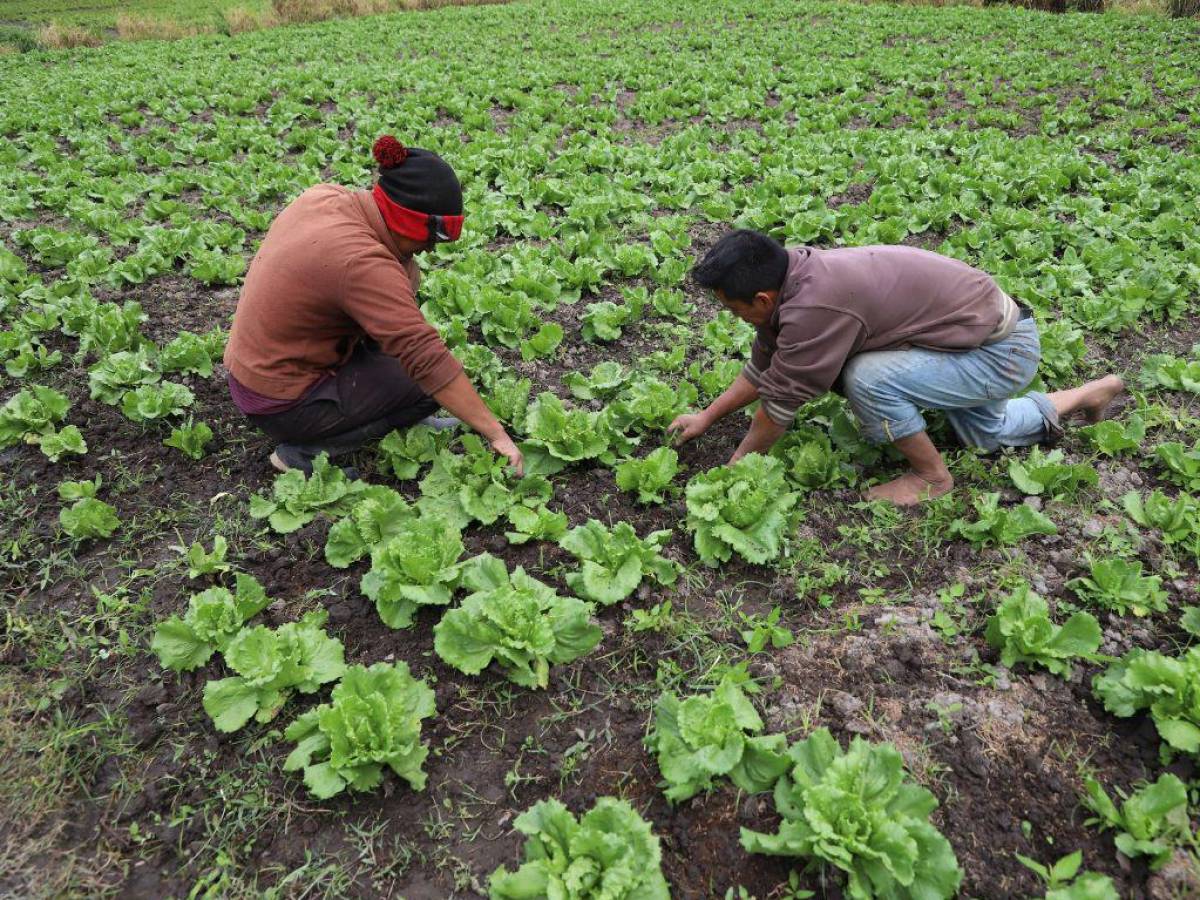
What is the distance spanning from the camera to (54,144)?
10.8 meters

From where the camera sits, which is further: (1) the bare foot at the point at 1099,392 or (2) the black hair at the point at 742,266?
(1) the bare foot at the point at 1099,392

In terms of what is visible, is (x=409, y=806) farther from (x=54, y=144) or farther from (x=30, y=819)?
(x=54, y=144)

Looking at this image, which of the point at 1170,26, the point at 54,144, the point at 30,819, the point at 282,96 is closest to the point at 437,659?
the point at 30,819

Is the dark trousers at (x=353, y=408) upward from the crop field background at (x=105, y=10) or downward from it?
downward

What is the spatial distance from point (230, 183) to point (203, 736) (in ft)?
26.3

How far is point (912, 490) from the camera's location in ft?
12.8

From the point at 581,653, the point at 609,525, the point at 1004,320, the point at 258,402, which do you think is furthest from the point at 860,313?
the point at 258,402

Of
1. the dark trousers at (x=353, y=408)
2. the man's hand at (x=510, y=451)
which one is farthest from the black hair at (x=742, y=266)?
the dark trousers at (x=353, y=408)

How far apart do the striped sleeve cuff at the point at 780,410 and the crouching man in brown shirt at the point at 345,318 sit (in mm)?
1413

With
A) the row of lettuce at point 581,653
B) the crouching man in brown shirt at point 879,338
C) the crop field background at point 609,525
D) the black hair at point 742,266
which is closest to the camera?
the row of lettuce at point 581,653

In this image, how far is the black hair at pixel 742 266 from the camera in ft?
10.5

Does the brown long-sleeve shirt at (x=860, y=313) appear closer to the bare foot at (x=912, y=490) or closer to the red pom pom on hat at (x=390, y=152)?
the bare foot at (x=912, y=490)

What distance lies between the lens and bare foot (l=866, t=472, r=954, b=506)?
153 inches

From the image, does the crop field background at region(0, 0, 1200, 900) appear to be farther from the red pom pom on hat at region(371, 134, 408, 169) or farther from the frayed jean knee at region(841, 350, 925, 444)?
the red pom pom on hat at region(371, 134, 408, 169)
